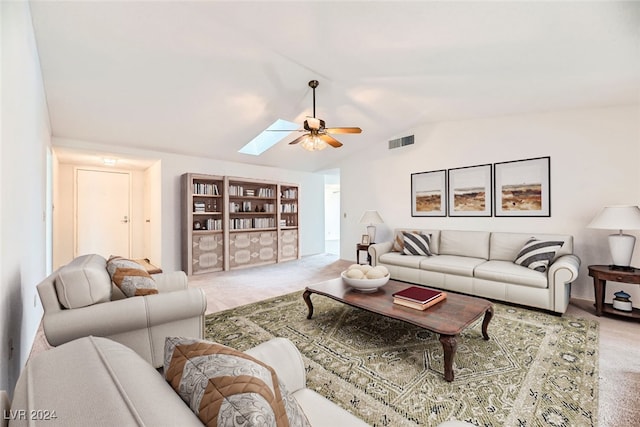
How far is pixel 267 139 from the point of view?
215 inches

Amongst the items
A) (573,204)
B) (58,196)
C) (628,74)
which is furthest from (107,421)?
(58,196)

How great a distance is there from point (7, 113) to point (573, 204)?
17.6ft

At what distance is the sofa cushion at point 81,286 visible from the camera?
5.45 ft

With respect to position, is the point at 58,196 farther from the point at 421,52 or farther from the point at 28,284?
the point at 421,52

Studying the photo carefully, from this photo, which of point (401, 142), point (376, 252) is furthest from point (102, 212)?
point (401, 142)

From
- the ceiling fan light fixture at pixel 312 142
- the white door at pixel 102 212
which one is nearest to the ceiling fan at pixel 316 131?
the ceiling fan light fixture at pixel 312 142

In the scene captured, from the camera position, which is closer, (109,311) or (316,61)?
(109,311)

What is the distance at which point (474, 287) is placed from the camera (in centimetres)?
354

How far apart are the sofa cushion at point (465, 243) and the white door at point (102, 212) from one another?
6291 millimetres

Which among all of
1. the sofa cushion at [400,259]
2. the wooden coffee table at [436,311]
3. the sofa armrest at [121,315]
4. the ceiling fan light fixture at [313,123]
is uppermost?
the ceiling fan light fixture at [313,123]

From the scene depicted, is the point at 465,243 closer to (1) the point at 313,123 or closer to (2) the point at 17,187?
(1) the point at 313,123

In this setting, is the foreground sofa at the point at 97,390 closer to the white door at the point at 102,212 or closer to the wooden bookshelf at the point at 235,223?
the wooden bookshelf at the point at 235,223

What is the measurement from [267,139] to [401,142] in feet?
8.37

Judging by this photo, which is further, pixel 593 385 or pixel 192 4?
pixel 192 4
